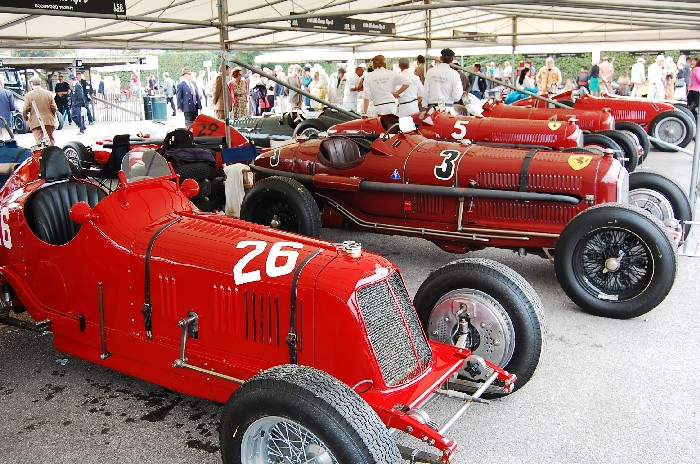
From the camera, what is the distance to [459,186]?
598 centimetres

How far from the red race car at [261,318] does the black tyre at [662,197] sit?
3687 millimetres

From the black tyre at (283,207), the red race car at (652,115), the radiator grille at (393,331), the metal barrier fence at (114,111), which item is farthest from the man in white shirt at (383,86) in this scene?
the metal barrier fence at (114,111)

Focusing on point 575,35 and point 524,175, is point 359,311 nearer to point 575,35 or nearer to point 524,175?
point 524,175

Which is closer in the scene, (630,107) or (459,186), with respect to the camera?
(459,186)

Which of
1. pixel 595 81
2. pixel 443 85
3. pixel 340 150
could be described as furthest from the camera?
pixel 595 81

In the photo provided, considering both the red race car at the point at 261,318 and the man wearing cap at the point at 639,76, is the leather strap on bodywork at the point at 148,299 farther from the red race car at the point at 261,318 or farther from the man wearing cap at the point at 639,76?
the man wearing cap at the point at 639,76

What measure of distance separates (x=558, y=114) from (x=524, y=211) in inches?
213

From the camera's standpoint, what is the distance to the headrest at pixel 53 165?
444 centimetres

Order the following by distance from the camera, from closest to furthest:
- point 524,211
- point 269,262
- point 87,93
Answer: point 269,262 → point 524,211 → point 87,93

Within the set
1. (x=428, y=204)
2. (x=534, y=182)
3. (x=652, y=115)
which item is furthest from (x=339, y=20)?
(x=534, y=182)

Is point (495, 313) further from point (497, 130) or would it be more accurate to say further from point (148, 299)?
point (497, 130)

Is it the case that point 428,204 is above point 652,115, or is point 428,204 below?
below

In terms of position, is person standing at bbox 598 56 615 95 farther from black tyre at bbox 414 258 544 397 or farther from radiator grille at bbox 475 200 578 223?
black tyre at bbox 414 258 544 397

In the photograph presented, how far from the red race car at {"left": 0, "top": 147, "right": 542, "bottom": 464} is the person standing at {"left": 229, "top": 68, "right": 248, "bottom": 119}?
35.1 ft
